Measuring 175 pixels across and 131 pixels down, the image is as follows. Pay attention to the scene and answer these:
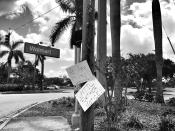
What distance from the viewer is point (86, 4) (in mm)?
3717

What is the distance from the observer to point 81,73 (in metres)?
3.37

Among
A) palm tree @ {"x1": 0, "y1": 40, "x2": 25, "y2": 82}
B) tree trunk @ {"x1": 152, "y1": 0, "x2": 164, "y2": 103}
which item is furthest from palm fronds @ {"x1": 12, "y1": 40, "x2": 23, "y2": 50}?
tree trunk @ {"x1": 152, "y1": 0, "x2": 164, "y2": 103}

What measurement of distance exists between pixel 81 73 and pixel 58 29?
20.2 metres

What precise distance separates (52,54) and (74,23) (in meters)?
11.2

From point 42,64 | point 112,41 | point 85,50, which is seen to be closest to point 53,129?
point 85,50

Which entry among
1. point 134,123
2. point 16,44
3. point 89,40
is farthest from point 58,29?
point 16,44

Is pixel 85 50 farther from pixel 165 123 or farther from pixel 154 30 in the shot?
pixel 154 30

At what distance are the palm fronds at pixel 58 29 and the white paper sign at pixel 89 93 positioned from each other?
20.0 meters

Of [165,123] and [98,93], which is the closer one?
[98,93]

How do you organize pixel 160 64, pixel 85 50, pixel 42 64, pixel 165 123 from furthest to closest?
pixel 42 64, pixel 160 64, pixel 165 123, pixel 85 50

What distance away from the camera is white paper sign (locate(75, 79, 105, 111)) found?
3.11 metres

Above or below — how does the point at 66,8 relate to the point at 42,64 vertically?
above

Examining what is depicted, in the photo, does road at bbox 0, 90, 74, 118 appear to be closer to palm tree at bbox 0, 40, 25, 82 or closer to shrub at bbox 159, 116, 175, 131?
shrub at bbox 159, 116, 175, 131

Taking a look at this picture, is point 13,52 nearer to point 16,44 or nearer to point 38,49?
point 16,44
